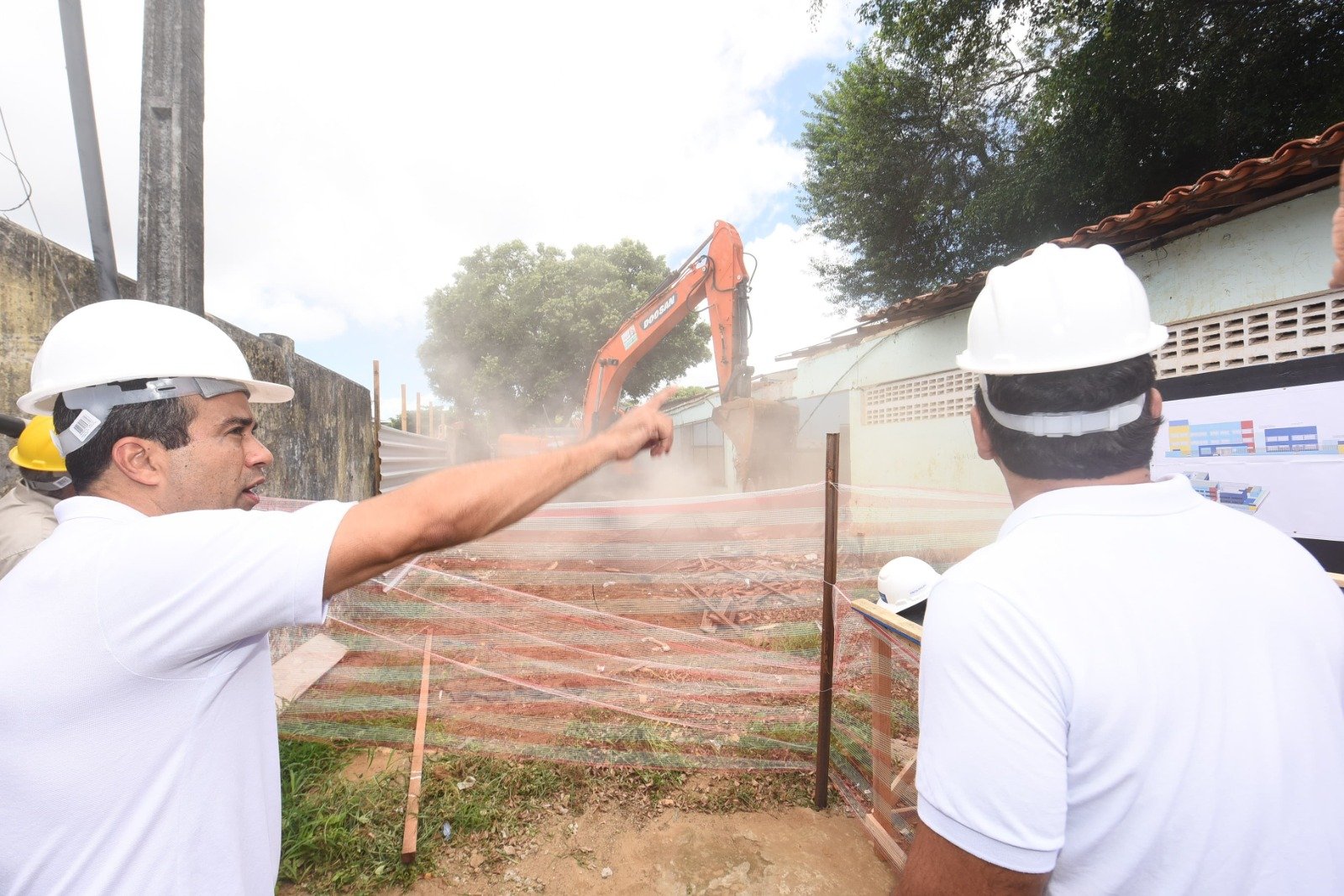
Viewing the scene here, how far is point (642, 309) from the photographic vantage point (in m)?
8.54

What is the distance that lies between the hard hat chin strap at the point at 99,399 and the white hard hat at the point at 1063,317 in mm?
1492

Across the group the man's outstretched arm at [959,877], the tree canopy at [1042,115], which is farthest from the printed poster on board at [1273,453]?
the tree canopy at [1042,115]

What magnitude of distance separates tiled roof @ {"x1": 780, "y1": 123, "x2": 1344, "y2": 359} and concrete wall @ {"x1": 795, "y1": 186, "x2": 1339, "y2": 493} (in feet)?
0.40

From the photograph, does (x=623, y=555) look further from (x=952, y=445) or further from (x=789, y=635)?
(x=952, y=445)

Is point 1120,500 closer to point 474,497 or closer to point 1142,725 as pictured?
point 1142,725

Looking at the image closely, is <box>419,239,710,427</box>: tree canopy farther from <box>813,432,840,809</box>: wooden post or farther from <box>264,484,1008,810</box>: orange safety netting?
<box>813,432,840,809</box>: wooden post

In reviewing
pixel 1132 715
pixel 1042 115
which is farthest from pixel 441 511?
pixel 1042 115

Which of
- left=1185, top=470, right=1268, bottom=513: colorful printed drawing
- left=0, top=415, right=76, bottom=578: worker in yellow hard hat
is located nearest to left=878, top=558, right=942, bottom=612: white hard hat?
left=1185, top=470, right=1268, bottom=513: colorful printed drawing

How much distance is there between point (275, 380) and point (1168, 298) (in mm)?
7857

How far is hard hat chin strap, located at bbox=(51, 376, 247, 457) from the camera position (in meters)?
1.11

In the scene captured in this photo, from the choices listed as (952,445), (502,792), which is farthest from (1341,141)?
(502,792)

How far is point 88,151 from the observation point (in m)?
3.18

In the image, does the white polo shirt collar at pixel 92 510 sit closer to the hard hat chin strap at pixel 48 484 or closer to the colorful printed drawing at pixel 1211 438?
the hard hat chin strap at pixel 48 484

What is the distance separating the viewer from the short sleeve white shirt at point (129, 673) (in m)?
0.92
